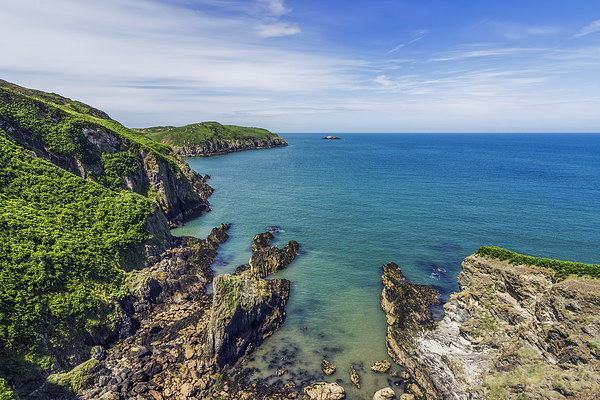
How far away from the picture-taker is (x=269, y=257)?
50250mm

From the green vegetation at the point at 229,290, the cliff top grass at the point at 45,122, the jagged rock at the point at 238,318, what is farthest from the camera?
the cliff top grass at the point at 45,122

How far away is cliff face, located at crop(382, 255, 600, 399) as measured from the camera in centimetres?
2105

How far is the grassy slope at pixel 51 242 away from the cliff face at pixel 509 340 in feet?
115

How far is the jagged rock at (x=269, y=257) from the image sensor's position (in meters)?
48.3

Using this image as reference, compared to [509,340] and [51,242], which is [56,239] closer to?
[51,242]

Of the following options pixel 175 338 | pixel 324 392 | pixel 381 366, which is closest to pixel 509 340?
pixel 381 366

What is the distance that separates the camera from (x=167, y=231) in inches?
2158

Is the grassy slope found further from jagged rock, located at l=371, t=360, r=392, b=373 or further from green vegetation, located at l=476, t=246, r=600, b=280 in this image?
green vegetation, located at l=476, t=246, r=600, b=280

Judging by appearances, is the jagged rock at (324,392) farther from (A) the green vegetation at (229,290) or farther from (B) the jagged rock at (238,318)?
(A) the green vegetation at (229,290)

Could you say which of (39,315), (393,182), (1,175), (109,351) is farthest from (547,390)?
(393,182)

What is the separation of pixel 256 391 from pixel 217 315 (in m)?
8.63

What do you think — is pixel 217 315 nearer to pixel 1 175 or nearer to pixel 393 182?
pixel 1 175

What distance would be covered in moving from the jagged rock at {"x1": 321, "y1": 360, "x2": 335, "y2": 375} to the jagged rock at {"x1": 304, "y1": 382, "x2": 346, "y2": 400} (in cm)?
164

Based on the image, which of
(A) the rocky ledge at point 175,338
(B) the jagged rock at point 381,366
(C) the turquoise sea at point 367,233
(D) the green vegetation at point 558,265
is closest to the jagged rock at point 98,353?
(A) the rocky ledge at point 175,338
